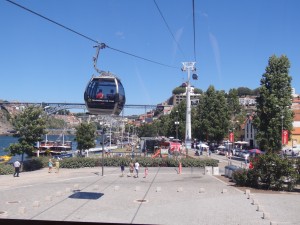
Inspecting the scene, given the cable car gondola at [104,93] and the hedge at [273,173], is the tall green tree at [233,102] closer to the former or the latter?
the hedge at [273,173]

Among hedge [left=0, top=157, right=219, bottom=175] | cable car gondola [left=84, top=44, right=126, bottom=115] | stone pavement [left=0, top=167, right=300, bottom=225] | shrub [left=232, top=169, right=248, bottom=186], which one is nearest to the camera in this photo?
stone pavement [left=0, top=167, right=300, bottom=225]

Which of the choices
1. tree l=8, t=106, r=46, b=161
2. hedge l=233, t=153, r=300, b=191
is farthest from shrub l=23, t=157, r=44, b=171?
hedge l=233, t=153, r=300, b=191

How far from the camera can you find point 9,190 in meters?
25.6

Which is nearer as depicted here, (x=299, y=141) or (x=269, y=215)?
(x=269, y=215)

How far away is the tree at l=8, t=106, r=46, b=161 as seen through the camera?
41281mm

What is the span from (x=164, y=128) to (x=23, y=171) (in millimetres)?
66296

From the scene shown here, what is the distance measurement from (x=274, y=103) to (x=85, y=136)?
74.1ft

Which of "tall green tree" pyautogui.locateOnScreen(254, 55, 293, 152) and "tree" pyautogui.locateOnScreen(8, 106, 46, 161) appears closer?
"tree" pyautogui.locateOnScreen(8, 106, 46, 161)

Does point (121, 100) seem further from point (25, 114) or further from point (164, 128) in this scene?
point (164, 128)

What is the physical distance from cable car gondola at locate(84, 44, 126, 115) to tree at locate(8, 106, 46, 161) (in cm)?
2517

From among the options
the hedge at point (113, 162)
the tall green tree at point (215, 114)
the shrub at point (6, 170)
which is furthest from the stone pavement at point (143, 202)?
the tall green tree at point (215, 114)

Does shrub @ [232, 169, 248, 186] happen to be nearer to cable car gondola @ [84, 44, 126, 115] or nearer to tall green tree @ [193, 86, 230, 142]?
cable car gondola @ [84, 44, 126, 115]

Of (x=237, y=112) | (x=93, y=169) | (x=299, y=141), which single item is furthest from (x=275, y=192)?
(x=237, y=112)

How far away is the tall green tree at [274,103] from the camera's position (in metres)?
44.2
